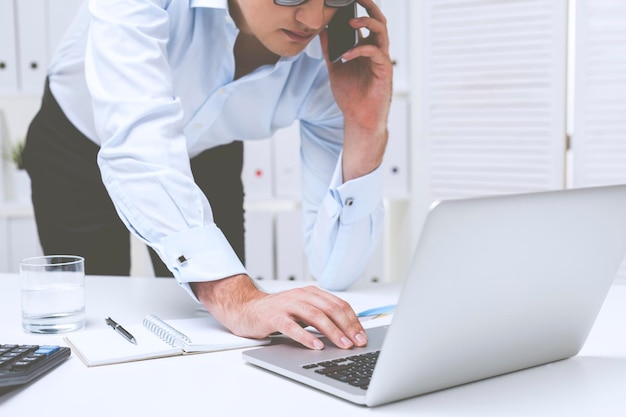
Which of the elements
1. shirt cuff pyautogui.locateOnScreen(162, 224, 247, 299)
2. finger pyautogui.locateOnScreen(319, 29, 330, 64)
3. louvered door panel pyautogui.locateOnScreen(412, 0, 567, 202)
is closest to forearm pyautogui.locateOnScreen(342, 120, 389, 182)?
finger pyautogui.locateOnScreen(319, 29, 330, 64)

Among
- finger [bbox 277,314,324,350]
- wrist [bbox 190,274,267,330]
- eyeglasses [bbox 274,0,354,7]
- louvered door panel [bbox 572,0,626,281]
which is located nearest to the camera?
finger [bbox 277,314,324,350]

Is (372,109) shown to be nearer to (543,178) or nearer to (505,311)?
(505,311)

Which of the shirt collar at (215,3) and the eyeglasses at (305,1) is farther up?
the shirt collar at (215,3)

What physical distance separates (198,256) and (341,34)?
47 cm

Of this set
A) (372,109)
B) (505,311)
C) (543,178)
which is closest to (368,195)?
(372,109)

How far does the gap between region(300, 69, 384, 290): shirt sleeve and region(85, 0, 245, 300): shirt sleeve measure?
A: 306 mm

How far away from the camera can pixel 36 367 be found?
761mm

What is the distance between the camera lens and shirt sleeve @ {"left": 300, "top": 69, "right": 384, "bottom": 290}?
1273 mm

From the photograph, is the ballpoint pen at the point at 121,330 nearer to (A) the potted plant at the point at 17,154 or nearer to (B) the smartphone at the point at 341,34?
(B) the smartphone at the point at 341,34

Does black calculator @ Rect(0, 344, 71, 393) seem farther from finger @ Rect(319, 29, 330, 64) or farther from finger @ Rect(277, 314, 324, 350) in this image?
finger @ Rect(319, 29, 330, 64)

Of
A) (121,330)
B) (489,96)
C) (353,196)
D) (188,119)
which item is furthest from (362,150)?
(489,96)

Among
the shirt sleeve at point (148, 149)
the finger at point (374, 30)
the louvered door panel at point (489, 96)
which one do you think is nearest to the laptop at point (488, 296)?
the shirt sleeve at point (148, 149)

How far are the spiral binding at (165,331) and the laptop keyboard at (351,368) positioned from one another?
183mm

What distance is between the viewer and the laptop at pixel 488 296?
633mm
